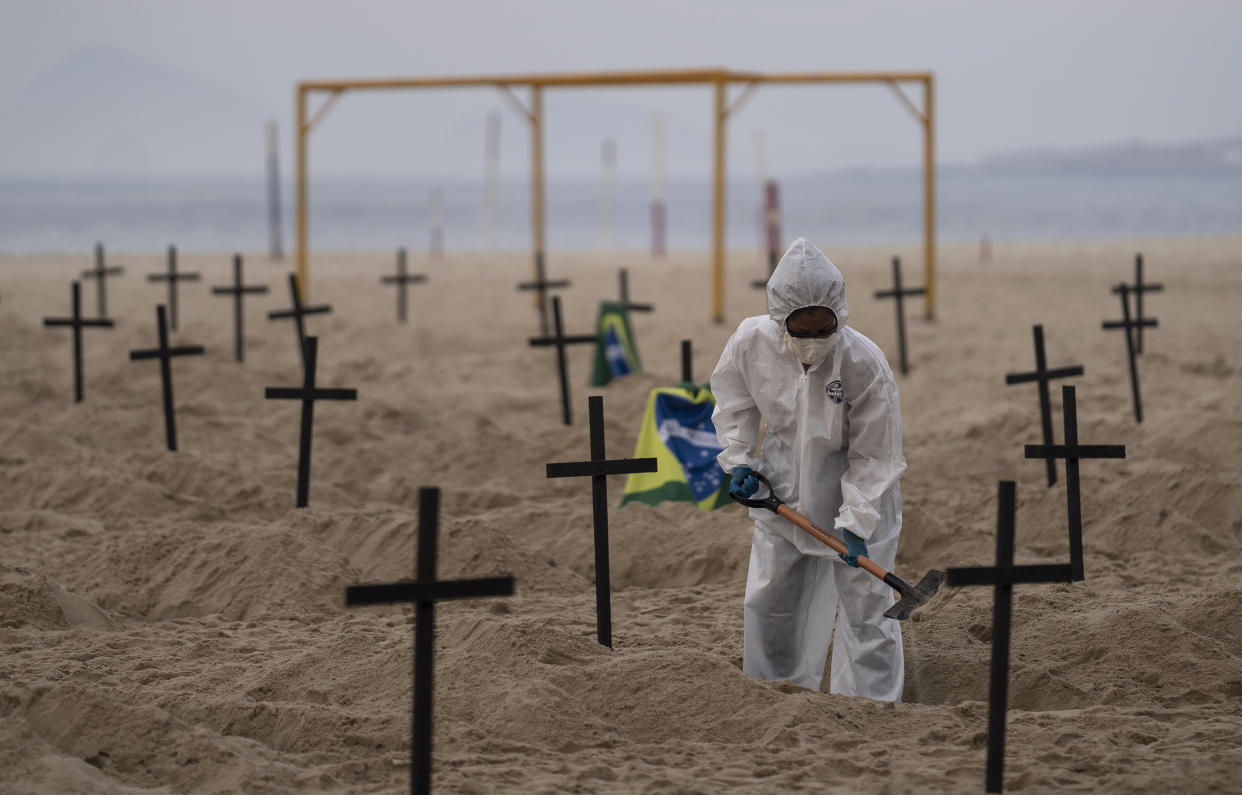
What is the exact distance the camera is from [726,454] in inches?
204

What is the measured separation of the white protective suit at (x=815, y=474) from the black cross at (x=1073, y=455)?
3.92 ft

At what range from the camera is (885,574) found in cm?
479

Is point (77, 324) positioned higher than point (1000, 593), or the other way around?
point (77, 324)

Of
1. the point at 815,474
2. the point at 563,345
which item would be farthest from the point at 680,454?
the point at 815,474

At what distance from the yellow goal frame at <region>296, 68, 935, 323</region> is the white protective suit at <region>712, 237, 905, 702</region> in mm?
10273

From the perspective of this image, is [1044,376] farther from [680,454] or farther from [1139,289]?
[1139,289]

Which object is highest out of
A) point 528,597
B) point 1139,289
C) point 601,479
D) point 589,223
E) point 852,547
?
point 589,223

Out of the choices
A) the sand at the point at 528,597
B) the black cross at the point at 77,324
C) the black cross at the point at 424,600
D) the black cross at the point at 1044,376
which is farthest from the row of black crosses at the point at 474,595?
the black cross at the point at 77,324

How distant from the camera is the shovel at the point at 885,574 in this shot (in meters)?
4.74

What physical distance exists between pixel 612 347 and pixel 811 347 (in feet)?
24.1

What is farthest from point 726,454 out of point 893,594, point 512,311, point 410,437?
point 512,311

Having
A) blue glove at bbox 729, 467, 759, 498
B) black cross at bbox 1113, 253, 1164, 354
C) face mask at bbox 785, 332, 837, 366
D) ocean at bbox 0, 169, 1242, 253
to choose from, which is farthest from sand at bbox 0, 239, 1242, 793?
ocean at bbox 0, 169, 1242, 253

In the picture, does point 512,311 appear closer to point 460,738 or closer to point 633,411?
point 633,411

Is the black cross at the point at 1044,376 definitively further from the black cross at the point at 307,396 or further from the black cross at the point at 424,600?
the black cross at the point at 424,600
